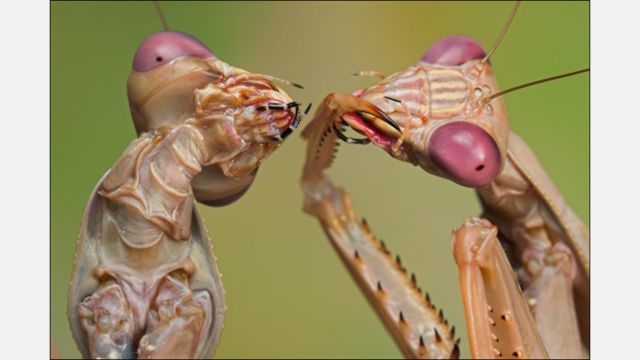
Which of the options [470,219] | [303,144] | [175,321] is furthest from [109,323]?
[303,144]

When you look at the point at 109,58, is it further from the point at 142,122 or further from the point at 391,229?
the point at 142,122

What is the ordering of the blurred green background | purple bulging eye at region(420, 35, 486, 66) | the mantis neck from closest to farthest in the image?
the mantis neck → purple bulging eye at region(420, 35, 486, 66) → the blurred green background

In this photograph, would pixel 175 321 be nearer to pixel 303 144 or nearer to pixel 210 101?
pixel 210 101

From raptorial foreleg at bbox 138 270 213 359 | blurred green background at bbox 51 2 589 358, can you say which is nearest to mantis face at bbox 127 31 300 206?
raptorial foreleg at bbox 138 270 213 359

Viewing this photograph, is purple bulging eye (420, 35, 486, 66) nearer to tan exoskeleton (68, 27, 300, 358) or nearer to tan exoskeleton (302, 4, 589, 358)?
tan exoskeleton (302, 4, 589, 358)

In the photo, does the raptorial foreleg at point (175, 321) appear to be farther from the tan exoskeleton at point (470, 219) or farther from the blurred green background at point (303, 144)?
the blurred green background at point (303, 144)

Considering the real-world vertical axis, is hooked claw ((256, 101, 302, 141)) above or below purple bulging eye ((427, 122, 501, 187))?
above

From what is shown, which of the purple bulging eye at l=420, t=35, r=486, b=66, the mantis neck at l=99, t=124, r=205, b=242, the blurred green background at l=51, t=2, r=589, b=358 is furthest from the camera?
the blurred green background at l=51, t=2, r=589, b=358

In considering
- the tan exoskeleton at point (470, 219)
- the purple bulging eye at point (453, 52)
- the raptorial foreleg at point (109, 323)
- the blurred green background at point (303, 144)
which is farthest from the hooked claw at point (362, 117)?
the blurred green background at point (303, 144)
